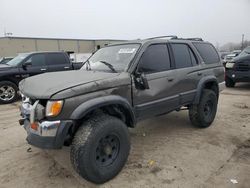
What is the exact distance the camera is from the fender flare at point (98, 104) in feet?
9.58

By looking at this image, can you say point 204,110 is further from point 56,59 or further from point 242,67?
point 56,59

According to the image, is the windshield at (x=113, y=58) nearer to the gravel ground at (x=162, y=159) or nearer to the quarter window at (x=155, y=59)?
the quarter window at (x=155, y=59)

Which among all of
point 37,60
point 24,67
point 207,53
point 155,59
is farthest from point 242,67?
point 24,67

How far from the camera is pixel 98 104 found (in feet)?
10.1

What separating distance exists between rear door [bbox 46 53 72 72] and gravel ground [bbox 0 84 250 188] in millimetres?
4290

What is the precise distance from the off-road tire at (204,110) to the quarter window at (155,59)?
1234 mm

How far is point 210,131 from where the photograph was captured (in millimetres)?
5031

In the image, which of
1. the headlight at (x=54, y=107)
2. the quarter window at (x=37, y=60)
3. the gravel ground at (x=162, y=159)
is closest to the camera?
the headlight at (x=54, y=107)

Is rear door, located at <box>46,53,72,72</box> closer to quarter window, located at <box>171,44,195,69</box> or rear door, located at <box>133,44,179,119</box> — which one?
quarter window, located at <box>171,44,195,69</box>

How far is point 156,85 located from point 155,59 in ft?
1.49

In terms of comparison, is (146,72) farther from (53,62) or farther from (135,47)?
(53,62)

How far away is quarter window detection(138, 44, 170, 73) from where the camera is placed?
388 centimetres

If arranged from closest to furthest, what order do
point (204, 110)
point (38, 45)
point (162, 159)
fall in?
point (162, 159) < point (204, 110) < point (38, 45)

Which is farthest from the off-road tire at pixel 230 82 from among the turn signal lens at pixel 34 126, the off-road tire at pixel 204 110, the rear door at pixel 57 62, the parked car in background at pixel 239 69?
the turn signal lens at pixel 34 126
